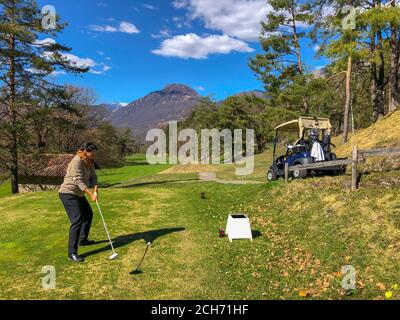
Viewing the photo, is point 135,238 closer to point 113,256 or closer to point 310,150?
point 113,256

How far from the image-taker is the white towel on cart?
1493 centimetres

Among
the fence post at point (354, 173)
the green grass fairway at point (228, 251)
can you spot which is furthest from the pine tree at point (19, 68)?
the fence post at point (354, 173)

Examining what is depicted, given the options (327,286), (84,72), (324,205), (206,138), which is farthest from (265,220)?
(206,138)

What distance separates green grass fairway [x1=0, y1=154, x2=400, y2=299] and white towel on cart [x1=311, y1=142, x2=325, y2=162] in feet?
4.61

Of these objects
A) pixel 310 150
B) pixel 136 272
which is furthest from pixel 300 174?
pixel 136 272

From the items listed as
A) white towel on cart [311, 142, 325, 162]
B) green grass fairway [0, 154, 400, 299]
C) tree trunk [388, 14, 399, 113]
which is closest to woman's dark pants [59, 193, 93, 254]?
green grass fairway [0, 154, 400, 299]

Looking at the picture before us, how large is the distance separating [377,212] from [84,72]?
24.0 m

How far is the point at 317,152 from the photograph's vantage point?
15.0 metres

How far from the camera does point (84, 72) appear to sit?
89.7ft

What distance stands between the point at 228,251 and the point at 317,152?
24.5ft

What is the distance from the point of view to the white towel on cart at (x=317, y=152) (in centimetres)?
1493
